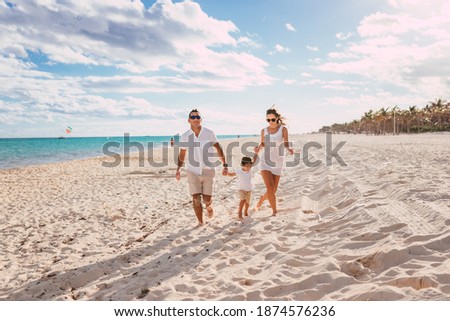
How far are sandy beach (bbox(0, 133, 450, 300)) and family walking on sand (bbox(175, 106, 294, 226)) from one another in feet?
2.37

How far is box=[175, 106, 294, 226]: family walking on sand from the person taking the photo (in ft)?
19.5

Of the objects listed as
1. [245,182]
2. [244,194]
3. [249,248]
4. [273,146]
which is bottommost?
[249,248]

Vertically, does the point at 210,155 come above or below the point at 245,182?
above

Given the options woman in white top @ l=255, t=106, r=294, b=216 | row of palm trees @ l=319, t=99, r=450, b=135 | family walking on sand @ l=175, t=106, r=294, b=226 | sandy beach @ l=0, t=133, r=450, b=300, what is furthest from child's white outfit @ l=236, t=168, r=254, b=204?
row of palm trees @ l=319, t=99, r=450, b=135

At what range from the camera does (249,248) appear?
4926mm

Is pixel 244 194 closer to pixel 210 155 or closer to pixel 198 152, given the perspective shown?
pixel 210 155

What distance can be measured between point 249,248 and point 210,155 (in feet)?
6.25

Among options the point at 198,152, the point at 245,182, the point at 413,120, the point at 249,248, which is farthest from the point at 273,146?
the point at 413,120

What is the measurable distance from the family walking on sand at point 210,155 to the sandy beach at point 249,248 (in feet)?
2.37

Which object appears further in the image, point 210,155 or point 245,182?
point 245,182

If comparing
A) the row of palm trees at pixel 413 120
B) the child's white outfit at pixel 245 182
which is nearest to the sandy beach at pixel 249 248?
the child's white outfit at pixel 245 182

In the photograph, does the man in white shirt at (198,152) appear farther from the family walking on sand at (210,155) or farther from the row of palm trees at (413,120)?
the row of palm trees at (413,120)

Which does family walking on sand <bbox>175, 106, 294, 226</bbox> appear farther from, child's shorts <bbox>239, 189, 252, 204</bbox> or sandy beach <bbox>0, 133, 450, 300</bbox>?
sandy beach <bbox>0, 133, 450, 300</bbox>

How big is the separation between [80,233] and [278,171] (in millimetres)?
4212
